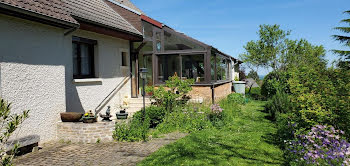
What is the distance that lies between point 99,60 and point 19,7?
4513 mm

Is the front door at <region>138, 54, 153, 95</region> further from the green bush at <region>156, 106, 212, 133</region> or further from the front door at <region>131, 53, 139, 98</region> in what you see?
the green bush at <region>156, 106, 212, 133</region>

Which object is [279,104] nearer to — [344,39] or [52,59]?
[52,59]

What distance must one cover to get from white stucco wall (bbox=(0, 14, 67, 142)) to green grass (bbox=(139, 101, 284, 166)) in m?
3.38

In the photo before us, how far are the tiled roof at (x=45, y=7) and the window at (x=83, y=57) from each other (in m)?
1.44

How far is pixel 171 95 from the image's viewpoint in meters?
11.0

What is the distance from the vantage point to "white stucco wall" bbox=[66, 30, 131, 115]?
9.08 metres

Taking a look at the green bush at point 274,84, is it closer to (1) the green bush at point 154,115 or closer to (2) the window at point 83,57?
(1) the green bush at point 154,115

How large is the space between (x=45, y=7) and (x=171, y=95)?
5.68 m

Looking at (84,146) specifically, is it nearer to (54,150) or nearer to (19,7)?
(54,150)

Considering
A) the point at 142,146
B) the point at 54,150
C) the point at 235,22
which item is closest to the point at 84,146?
the point at 54,150

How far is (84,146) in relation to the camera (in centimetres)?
695

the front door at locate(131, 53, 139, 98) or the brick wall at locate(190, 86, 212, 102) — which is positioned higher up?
the front door at locate(131, 53, 139, 98)

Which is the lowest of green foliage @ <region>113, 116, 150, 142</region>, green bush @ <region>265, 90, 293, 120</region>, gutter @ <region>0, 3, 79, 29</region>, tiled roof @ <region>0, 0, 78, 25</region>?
green foliage @ <region>113, 116, 150, 142</region>

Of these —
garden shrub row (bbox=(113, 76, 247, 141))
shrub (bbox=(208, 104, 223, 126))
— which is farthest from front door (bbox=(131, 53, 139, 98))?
shrub (bbox=(208, 104, 223, 126))
